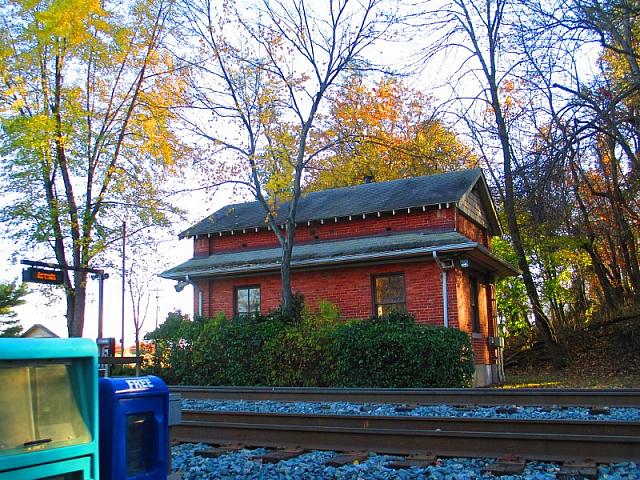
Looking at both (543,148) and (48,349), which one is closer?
(48,349)

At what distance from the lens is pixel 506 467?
652cm

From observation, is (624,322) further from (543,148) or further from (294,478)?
(294,478)

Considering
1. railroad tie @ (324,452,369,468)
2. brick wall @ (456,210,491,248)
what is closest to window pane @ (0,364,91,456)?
railroad tie @ (324,452,369,468)

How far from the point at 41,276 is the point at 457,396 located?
10213mm

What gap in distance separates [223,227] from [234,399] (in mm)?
10038

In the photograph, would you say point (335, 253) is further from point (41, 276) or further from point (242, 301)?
point (41, 276)

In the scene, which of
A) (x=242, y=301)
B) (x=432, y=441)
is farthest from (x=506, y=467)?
(x=242, y=301)

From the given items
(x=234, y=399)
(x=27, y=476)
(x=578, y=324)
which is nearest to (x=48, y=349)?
(x=27, y=476)

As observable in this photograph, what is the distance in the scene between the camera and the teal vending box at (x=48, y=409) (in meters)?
3.43

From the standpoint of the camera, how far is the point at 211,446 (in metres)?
8.71

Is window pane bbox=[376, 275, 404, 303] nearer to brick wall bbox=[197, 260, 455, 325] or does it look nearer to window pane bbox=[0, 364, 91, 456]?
brick wall bbox=[197, 260, 455, 325]

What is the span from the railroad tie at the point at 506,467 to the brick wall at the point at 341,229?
493 inches

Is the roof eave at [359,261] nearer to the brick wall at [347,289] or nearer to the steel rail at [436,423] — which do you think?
the brick wall at [347,289]

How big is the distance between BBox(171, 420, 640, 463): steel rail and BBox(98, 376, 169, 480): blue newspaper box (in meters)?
3.72
